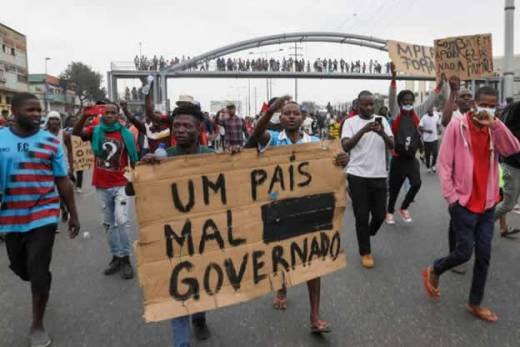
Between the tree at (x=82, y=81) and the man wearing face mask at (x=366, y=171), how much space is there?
67.3 metres

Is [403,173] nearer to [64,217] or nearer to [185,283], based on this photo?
[185,283]

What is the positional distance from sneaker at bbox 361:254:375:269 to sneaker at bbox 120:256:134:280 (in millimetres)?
2348

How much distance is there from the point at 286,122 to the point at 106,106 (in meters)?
2.14

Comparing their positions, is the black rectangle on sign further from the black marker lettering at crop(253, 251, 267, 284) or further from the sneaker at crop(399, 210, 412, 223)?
the sneaker at crop(399, 210, 412, 223)

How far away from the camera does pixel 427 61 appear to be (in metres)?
8.25

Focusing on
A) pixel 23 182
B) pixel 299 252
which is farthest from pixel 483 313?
pixel 23 182

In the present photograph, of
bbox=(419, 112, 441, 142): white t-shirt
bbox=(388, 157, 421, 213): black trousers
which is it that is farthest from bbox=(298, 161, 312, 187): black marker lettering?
bbox=(419, 112, 441, 142): white t-shirt

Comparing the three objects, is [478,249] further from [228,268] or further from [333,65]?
[333,65]

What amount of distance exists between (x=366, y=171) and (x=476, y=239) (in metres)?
1.35

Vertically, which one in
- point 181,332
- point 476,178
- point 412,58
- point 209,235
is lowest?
point 181,332

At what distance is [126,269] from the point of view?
4.43 metres

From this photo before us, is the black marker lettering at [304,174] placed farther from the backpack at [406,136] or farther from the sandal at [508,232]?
the sandal at [508,232]

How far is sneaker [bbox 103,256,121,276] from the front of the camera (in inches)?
176

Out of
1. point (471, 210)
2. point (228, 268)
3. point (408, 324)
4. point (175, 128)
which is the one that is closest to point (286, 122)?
point (175, 128)
